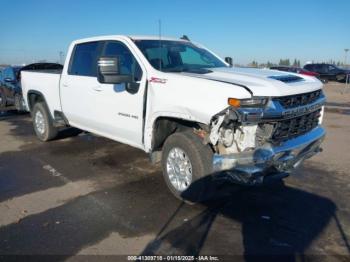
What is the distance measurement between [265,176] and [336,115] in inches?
352

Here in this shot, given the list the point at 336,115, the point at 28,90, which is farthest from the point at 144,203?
the point at 336,115

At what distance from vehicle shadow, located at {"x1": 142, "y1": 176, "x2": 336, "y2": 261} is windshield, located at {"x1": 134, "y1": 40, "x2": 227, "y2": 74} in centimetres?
166

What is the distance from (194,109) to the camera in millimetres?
4109

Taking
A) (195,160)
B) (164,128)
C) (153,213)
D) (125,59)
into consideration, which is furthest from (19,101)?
(195,160)

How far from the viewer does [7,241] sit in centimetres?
368

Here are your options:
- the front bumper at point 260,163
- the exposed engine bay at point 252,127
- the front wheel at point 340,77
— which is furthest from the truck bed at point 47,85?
the front wheel at point 340,77

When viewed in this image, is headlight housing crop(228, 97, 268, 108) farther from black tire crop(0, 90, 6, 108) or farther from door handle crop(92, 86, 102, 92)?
black tire crop(0, 90, 6, 108)

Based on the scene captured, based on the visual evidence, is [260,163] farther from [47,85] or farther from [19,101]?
[19,101]

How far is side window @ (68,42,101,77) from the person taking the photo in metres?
5.94

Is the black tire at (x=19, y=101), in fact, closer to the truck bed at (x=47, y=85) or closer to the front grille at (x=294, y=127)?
the truck bed at (x=47, y=85)

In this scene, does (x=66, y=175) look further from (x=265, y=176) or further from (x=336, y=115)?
(x=336, y=115)

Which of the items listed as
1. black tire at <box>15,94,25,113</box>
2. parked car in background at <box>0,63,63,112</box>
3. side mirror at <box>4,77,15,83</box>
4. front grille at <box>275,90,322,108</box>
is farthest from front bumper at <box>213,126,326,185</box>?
side mirror at <box>4,77,15,83</box>

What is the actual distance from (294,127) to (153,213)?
192 cm

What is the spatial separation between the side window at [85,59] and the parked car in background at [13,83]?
5860mm
